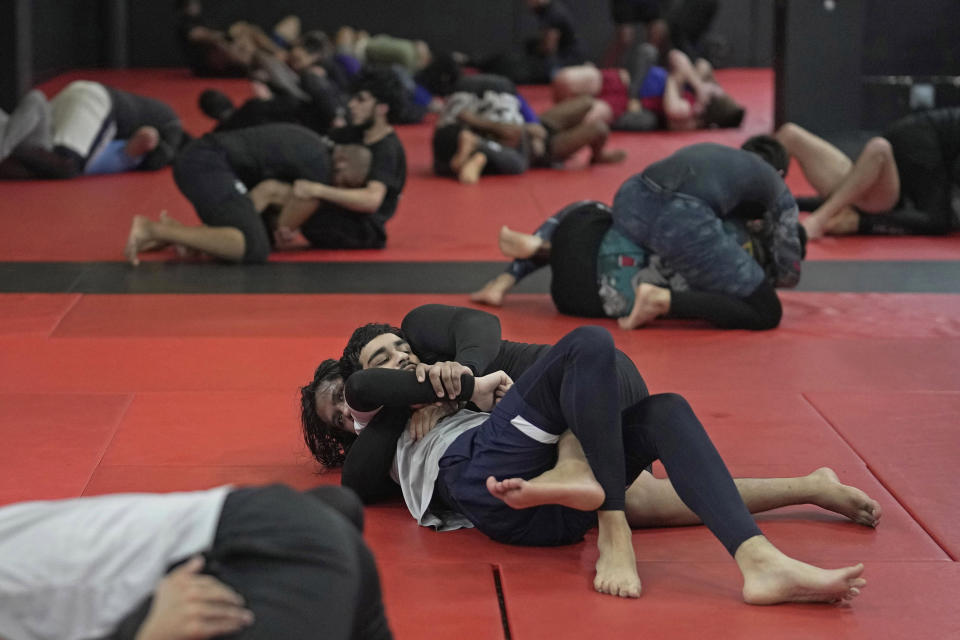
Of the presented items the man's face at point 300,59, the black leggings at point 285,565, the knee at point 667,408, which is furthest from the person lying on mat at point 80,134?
the black leggings at point 285,565

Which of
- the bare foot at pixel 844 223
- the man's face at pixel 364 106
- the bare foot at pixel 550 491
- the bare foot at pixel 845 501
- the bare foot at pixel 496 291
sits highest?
Answer: the man's face at pixel 364 106

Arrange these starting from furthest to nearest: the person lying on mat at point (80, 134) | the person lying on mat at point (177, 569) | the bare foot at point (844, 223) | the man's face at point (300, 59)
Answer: the man's face at point (300, 59)
the person lying on mat at point (80, 134)
the bare foot at point (844, 223)
the person lying on mat at point (177, 569)

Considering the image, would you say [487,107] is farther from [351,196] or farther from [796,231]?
[796,231]

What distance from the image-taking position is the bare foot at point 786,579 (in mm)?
2635

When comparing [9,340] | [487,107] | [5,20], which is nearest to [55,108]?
[5,20]

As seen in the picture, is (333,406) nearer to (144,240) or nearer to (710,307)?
(710,307)

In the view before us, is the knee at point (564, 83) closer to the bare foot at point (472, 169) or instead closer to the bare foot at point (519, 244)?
the bare foot at point (472, 169)

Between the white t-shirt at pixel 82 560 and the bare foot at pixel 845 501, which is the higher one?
the white t-shirt at pixel 82 560

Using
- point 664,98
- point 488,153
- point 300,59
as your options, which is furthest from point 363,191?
point 300,59

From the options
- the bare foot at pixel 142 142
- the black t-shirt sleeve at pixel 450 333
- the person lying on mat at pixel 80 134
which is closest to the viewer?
the black t-shirt sleeve at pixel 450 333

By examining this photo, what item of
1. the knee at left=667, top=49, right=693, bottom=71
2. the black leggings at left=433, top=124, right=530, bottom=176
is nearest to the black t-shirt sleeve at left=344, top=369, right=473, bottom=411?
the black leggings at left=433, top=124, right=530, bottom=176

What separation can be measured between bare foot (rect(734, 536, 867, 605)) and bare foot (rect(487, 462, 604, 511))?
361 millimetres

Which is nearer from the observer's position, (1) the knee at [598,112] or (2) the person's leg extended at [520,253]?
(2) the person's leg extended at [520,253]

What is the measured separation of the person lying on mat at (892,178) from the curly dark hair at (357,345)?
12.7 ft
